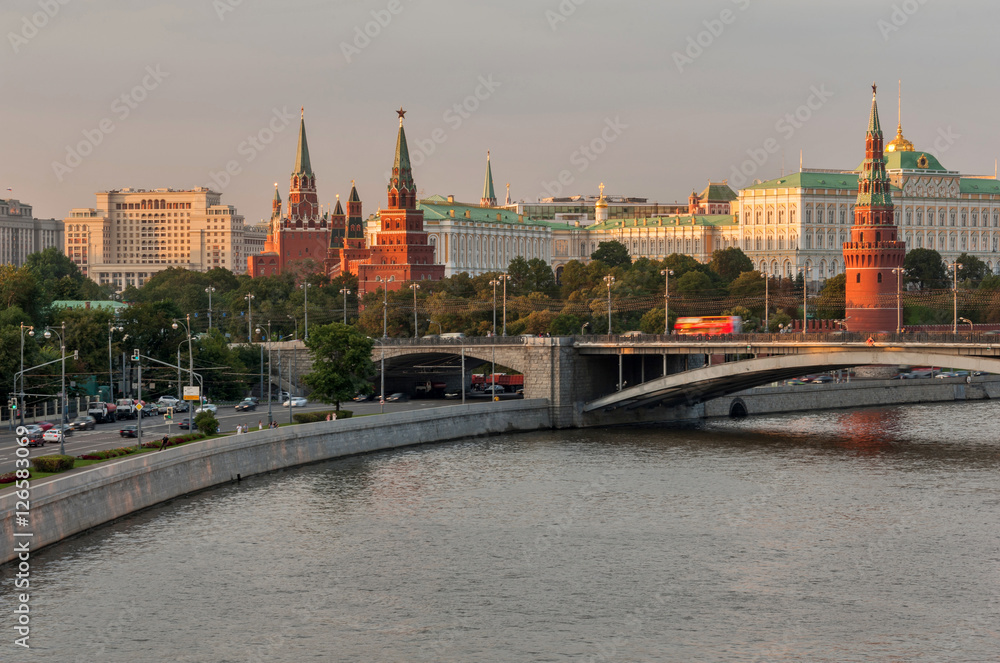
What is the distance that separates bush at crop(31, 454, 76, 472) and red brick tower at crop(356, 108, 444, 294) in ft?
359

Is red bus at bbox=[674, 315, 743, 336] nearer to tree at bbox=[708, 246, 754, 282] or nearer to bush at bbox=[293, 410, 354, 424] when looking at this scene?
bush at bbox=[293, 410, 354, 424]

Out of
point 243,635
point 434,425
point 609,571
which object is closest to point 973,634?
point 609,571

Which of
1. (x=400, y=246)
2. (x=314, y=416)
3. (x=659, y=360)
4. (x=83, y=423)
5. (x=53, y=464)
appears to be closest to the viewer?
(x=53, y=464)

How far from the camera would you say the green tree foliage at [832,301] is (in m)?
126

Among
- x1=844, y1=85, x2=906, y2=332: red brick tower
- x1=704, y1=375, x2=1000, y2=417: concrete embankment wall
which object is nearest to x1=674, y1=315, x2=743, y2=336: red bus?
x1=704, y1=375, x2=1000, y2=417: concrete embankment wall

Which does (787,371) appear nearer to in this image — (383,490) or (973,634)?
(383,490)

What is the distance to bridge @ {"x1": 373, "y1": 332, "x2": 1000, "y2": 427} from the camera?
2485 inches

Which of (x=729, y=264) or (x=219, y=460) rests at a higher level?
(x=729, y=264)

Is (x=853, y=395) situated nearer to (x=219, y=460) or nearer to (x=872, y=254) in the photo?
(x=872, y=254)

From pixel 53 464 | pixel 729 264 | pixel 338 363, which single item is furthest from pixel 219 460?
pixel 729 264

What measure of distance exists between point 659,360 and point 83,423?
31.8 metres

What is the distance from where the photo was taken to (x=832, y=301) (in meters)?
128

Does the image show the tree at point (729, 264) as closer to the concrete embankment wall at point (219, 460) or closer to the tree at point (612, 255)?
the tree at point (612, 255)

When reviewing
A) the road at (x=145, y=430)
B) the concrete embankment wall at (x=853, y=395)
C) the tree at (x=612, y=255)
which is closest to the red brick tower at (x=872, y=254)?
the concrete embankment wall at (x=853, y=395)
